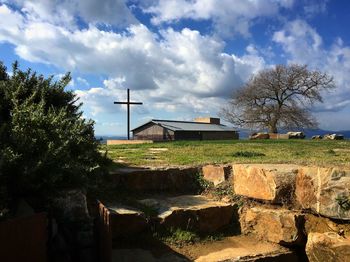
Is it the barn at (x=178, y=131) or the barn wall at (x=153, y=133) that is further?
the barn wall at (x=153, y=133)

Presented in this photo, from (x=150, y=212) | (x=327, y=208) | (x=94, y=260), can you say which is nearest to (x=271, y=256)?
(x=327, y=208)

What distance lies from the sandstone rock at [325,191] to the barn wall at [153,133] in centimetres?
2920

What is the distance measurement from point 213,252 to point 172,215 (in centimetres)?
84

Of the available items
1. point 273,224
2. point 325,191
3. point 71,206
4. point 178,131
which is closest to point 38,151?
point 71,206

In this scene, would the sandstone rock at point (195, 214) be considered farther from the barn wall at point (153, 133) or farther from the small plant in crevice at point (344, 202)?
the barn wall at point (153, 133)

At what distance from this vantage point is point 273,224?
6066 mm

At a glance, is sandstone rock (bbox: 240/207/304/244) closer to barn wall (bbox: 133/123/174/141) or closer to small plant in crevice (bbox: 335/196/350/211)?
small plant in crevice (bbox: 335/196/350/211)

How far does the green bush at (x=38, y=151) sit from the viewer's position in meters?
4.28

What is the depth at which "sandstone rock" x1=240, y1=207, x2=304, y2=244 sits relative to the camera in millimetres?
5867

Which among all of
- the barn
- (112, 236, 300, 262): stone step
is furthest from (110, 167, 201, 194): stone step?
the barn

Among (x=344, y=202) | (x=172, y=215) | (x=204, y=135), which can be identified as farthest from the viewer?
(x=204, y=135)

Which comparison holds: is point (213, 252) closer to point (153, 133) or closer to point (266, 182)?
point (266, 182)

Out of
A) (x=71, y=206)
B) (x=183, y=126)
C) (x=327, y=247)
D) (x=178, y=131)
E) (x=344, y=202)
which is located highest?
(x=183, y=126)

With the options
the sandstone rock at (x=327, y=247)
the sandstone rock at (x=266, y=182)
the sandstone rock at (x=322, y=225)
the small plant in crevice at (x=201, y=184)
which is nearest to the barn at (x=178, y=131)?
the small plant in crevice at (x=201, y=184)
